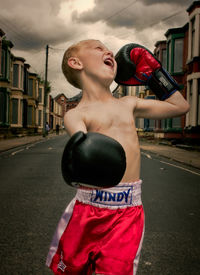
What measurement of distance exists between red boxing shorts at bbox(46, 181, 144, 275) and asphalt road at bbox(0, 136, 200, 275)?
4.04 ft

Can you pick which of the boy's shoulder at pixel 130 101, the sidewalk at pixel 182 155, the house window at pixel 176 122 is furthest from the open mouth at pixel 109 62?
the house window at pixel 176 122

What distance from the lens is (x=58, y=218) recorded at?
413 cm

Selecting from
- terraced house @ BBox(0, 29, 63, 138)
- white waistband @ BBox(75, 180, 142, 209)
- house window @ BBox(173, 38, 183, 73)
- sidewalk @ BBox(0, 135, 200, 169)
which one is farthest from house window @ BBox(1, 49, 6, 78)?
white waistband @ BBox(75, 180, 142, 209)

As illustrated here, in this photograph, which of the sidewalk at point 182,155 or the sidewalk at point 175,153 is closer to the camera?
the sidewalk at point 182,155

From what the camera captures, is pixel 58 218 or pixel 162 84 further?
pixel 58 218

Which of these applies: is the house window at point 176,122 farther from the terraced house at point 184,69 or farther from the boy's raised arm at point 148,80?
the boy's raised arm at point 148,80

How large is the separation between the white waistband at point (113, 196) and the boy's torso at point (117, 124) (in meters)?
0.05

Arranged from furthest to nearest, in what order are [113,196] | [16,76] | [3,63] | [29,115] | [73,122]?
[29,115], [16,76], [3,63], [113,196], [73,122]

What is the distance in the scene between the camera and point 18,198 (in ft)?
17.4

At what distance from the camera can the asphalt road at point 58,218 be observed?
2814 millimetres

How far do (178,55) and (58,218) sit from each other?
835 inches

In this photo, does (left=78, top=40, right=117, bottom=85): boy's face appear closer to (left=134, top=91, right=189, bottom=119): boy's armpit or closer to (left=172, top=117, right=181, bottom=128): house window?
(left=134, top=91, right=189, bottom=119): boy's armpit

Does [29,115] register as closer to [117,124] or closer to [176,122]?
[176,122]

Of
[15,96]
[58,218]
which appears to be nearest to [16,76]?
[15,96]
